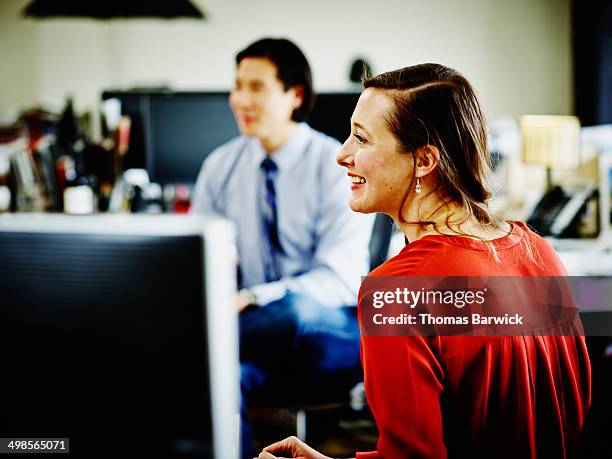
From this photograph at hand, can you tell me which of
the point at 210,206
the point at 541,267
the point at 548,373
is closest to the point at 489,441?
the point at 548,373

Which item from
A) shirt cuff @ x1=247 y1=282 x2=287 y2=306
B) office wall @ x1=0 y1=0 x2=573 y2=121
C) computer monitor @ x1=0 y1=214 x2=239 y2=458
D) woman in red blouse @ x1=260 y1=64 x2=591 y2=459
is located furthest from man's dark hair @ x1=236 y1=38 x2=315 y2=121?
office wall @ x1=0 y1=0 x2=573 y2=121

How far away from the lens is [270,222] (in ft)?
6.22

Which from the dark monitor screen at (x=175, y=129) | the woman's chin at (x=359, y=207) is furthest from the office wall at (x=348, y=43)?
the woman's chin at (x=359, y=207)

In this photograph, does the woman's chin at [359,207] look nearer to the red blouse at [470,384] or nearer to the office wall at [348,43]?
the red blouse at [470,384]

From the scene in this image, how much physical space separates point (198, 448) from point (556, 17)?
5933 mm

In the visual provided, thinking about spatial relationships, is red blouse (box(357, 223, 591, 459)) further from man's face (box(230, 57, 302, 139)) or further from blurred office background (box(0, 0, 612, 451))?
blurred office background (box(0, 0, 612, 451))

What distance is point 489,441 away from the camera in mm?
835

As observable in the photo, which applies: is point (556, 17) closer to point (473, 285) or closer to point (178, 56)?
point (178, 56)

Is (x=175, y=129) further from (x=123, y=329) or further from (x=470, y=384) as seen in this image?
(x=123, y=329)

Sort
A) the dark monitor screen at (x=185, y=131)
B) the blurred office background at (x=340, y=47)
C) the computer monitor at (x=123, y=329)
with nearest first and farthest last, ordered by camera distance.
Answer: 1. the computer monitor at (x=123, y=329)
2. the dark monitor screen at (x=185, y=131)
3. the blurred office background at (x=340, y=47)

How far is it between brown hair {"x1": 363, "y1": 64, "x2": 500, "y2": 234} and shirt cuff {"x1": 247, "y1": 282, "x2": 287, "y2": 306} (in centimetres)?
77

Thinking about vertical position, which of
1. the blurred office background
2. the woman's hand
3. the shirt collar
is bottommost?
the woman's hand

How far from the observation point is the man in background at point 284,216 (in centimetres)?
164

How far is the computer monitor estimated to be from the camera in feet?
1.71
